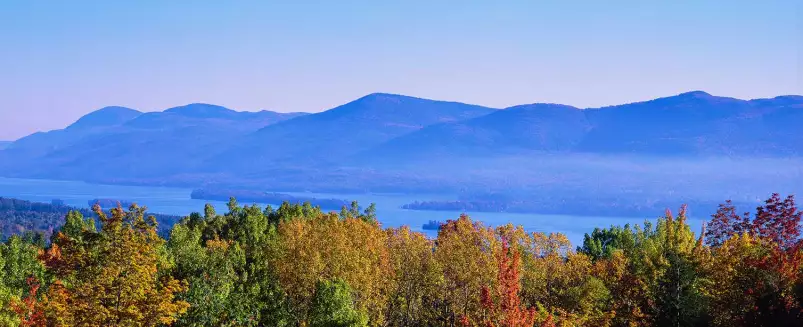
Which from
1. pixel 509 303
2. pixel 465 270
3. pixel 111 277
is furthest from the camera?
pixel 465 270

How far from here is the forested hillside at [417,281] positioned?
24484 mm

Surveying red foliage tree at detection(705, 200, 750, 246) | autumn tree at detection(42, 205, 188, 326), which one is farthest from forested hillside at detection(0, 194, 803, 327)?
red foliage tree at detection(705, 200, 750, 246)

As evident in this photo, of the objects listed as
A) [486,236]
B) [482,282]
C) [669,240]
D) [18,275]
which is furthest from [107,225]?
[18,275]

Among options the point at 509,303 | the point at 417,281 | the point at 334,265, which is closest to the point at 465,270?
the point at 417,281

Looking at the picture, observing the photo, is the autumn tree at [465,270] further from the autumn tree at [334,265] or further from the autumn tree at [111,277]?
the autumn tree at [111,277]

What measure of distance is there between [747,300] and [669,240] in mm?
4402

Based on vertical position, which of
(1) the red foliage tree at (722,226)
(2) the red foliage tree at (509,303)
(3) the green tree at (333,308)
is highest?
(1) the red foliage tree at (722,226)

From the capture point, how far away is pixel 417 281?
43.3 m

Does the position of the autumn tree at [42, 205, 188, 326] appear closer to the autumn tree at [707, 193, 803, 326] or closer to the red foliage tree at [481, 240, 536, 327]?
the red foliage tree at [481, 240, 536, 327]

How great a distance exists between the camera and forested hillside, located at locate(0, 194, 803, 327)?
2448cm

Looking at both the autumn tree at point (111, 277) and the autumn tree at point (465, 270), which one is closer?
the autumn tree at point (111, 277)

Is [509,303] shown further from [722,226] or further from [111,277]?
[722,226]

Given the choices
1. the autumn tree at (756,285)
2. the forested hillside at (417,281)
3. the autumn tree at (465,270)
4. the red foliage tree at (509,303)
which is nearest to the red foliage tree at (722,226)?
the forested hillside at (417,281)

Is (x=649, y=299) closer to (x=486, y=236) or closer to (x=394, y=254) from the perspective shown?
(x=486, y=236)
